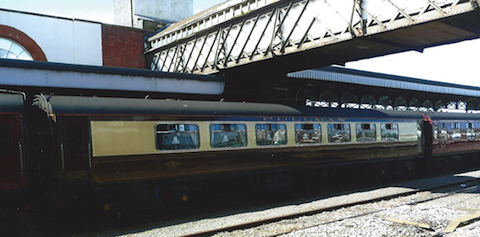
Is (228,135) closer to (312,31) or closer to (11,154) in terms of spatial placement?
(312,31)

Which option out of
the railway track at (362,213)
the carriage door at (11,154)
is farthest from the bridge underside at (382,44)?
the carriage door at (11,154)

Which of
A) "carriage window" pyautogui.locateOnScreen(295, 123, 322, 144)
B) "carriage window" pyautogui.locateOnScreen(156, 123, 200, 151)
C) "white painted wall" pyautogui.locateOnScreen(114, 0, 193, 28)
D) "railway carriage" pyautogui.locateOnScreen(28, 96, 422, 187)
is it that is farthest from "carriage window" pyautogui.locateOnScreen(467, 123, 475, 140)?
"white painted wall" pyautogui.locateOnScreen(114, 0, 193, 28)

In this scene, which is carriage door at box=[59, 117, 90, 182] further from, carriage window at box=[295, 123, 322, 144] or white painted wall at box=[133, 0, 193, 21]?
white painted wall at box=[133, 0, 193, 21]

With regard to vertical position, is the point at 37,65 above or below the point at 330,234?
above

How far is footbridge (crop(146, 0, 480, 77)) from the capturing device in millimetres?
10680

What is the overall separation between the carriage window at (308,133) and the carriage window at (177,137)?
12.6ft

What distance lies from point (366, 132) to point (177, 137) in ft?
26.3

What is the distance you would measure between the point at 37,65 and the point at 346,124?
10.9 meters

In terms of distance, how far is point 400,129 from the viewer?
56.1ft

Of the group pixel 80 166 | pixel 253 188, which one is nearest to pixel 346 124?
pixel 253 188

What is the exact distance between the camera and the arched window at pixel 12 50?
2376cm

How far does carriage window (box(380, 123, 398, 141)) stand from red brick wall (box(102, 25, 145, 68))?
16.5 meters

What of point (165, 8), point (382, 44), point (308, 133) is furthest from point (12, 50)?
point (382, 44)

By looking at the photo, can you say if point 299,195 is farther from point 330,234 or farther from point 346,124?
point 330,234
